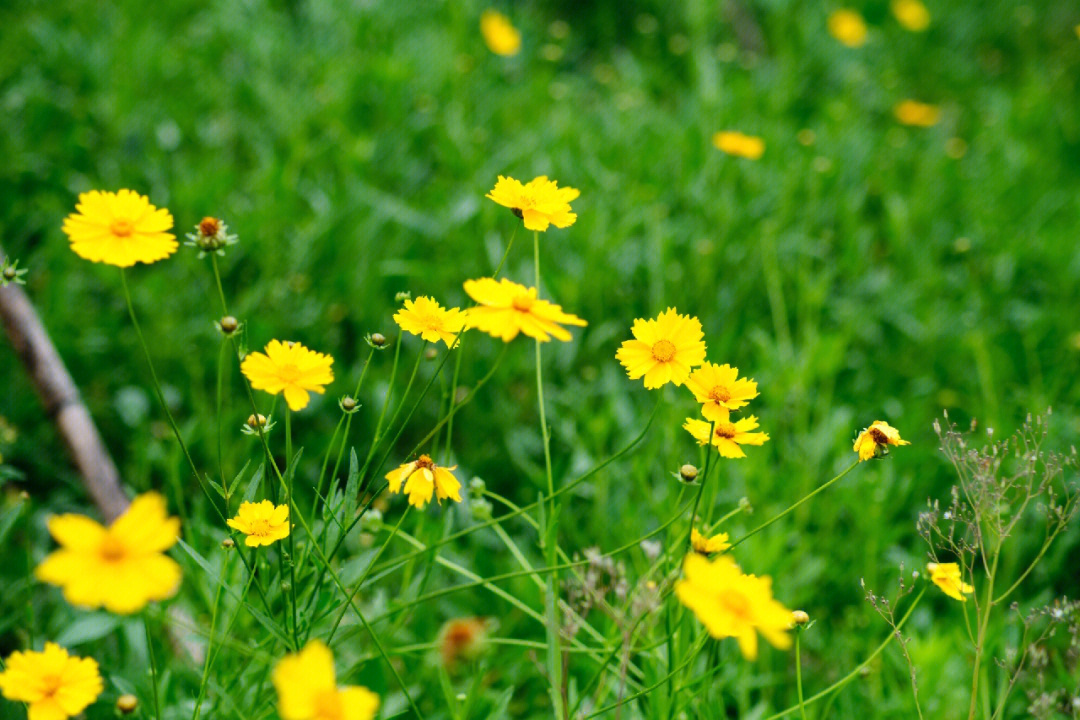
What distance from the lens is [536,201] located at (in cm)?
79

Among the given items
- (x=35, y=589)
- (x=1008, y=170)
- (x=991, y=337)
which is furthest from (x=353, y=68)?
(x=1008, y=170)

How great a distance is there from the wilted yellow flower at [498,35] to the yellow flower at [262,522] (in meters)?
2.02

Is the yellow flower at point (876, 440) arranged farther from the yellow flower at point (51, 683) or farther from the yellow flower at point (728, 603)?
the yellow flower at point (51, 683)

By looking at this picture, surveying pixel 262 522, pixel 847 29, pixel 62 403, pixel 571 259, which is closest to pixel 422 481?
pixel 262 522

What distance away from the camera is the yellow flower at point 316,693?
47 centimetres

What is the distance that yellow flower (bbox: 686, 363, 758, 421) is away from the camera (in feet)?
2.45

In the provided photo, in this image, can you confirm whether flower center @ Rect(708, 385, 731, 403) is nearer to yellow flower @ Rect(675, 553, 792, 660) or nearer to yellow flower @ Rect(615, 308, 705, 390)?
yellow flower @ Rect(615, 308, 705, 390)

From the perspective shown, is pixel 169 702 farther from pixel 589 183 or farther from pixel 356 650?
pixel 589 183

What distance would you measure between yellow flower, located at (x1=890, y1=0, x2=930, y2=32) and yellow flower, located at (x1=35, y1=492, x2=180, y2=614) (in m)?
3.30

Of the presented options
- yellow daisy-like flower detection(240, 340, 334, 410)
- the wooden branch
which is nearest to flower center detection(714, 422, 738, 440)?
yellow daisy-like flower detection(240, 340, 334, 410)

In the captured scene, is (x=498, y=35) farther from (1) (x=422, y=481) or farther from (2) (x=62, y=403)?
(1) (x=422, y=481)

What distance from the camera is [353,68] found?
221 cm

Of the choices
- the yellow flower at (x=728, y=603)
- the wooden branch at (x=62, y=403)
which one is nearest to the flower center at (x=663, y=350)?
the yellow flower at (x=728, y=603)

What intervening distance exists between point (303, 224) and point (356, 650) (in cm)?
98
